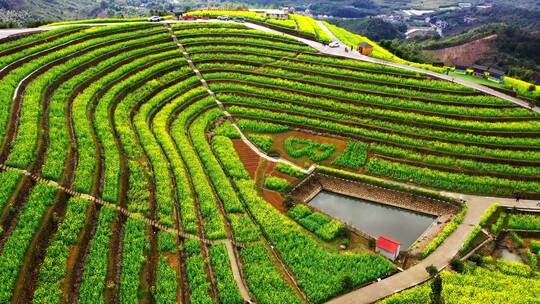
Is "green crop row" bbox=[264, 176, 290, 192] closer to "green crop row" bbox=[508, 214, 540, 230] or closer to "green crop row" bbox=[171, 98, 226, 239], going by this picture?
"green crop row" bbox=[171, 98, 226, 239]

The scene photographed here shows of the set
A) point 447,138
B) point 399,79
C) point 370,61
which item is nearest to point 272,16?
point 370,61

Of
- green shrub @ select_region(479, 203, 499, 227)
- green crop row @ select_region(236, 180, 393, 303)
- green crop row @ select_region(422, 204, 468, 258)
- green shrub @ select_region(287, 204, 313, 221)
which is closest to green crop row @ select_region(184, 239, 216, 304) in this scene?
green crop row @ select_region(236, 180, 393, 303)

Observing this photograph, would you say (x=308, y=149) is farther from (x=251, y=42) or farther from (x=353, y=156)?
(x=251, y=42)

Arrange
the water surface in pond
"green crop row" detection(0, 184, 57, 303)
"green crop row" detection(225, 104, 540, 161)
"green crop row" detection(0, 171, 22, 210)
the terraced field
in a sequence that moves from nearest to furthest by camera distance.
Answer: "green crop row" detection(0, 184, 57, 303)
the terraced field
"green crop row" detection(0, 171, 22, 210)
the water surface in pond
"green crop row" detection(225, 104, 540, 161)

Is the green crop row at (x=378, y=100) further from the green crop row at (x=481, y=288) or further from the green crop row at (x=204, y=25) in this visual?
the green crop row at (x=481, y=288)

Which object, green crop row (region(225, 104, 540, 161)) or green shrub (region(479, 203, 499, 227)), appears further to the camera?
green crop row (region(225, 104, 540, 161))

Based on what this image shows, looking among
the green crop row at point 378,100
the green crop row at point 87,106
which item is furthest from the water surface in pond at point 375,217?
the green crop row at point 87,106
